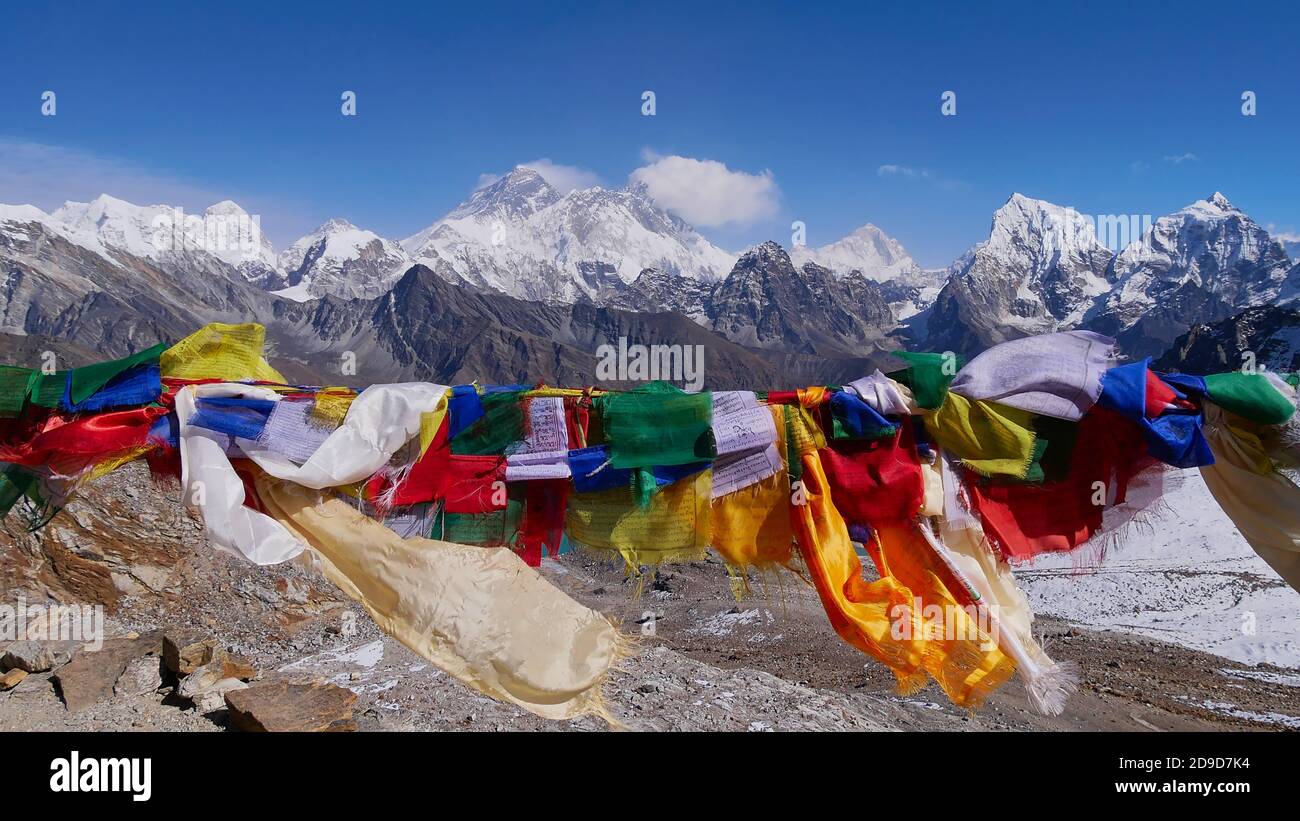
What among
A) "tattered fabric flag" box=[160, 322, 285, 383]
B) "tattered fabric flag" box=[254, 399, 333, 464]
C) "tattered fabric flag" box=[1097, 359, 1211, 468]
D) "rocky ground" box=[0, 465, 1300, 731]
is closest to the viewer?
"tattered fabric flag" box=[1097, 359, 1211, 468]

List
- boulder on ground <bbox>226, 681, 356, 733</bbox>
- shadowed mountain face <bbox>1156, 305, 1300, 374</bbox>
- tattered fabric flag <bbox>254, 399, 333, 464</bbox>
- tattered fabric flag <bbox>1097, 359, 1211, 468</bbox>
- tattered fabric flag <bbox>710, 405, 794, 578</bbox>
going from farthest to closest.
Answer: shadowed mountain face <bbox>1156, 305, 1300, 374</bbox>
boulder on ground <bbox>226, 681, 356, 733</bbox>
tattered fabric flag <bbox>710, 405, 794, 578</bbox>
tattered fabric flag <bbox>254, 399, 333, 464</bbox>
tattered fabric flag <bbox>1097, 359, 1211, 468</bbox>

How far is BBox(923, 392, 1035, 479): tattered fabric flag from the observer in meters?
4.23

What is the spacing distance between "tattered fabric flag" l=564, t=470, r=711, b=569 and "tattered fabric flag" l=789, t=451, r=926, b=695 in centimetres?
52

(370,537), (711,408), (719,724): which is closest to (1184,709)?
(719,724)

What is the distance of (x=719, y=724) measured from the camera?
9.04 m

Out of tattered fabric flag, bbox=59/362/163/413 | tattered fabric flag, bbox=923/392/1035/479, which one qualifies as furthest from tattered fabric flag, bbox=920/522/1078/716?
tattered fabric flag, bbox=59/362/163/413

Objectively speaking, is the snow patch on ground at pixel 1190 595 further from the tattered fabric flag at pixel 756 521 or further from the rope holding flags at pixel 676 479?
the tattered fabric flag at pixel 756 521

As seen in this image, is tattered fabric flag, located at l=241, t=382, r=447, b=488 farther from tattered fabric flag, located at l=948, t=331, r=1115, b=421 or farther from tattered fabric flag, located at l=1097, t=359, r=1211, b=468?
tattered fabric flag, located at l=1097, t=359, r=1211, b=468

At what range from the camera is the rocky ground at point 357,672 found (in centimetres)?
811

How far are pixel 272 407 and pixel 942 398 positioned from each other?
3.57 metres

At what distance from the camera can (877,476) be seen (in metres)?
4.27

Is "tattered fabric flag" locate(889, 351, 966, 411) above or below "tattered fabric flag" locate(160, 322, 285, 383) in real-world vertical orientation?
below

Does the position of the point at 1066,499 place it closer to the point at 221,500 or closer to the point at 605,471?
the point at 605,471

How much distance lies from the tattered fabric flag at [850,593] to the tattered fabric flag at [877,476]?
9 centimetres
